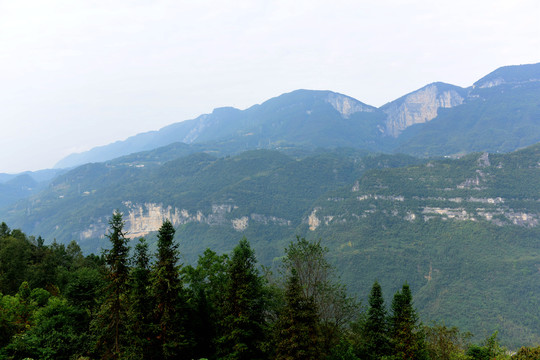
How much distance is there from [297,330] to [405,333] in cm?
1001

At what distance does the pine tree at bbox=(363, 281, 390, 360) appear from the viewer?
28719 mm

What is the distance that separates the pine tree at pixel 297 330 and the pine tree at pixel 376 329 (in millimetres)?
5616

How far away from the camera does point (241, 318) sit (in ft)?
89.0

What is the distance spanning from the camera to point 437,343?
34375mm

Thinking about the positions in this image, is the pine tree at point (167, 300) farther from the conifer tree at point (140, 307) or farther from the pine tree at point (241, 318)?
the pine tree at point (241, 318)

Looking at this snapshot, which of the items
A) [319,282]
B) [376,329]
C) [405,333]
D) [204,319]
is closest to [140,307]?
[204,319]

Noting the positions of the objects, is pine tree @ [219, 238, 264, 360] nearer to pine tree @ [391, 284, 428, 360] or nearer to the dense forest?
the dense forest

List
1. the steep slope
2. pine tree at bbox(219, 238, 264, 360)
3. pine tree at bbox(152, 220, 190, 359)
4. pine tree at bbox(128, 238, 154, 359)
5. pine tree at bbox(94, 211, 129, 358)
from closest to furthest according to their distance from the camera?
pine tree at bbox(94, 211, 129, 358), pine tree at bbox(128, 238, 154, 359), pine tree at bbox(152, 220, 190, 359), pine tree at bbox(219, 238, 264, 360), the steep slope

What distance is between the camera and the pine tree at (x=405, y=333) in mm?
27359

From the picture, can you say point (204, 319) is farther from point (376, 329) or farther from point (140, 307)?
point (376, 329)

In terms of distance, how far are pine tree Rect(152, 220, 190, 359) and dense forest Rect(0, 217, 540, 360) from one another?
8cm

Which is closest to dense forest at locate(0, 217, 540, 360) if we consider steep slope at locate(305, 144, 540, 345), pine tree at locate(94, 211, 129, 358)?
pine tree at locate(94, 211, 129, 358)

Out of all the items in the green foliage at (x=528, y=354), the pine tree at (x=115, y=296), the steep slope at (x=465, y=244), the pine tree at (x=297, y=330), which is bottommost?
the steep slope at (x=465, y=244)

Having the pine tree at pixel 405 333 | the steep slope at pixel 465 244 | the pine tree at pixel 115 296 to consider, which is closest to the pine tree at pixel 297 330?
the pine tree at pixel 405 333
